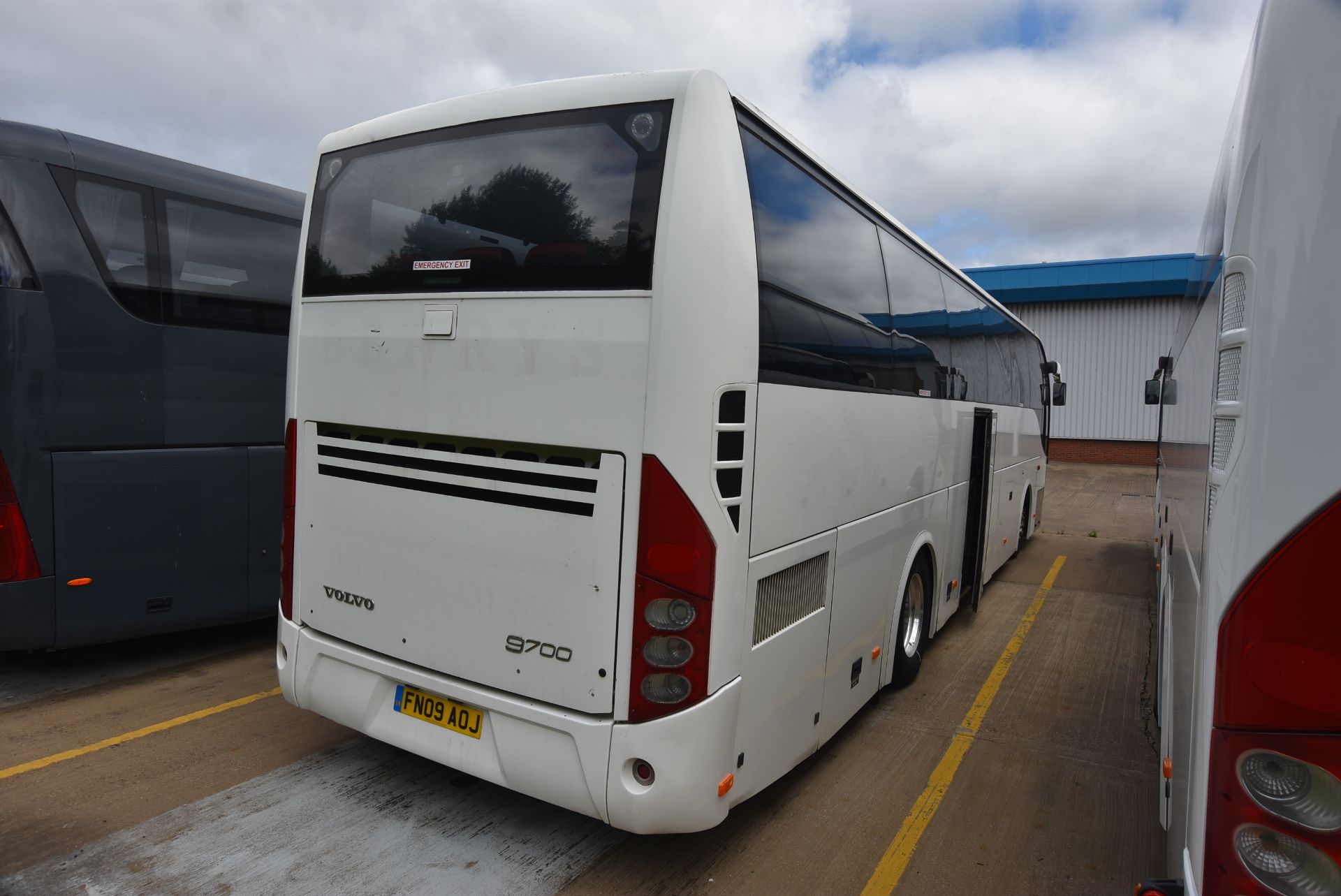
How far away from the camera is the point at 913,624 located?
5867 millimetres

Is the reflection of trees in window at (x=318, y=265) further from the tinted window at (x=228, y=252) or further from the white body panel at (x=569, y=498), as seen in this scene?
the tinted window at (x=228, y=252)

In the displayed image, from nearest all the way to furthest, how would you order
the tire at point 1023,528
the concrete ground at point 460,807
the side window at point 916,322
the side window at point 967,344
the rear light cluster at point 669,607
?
1. the rear light cluster at point 669,607
2. the concrete ground at point 460,807
3. the side window at point 916,322
4. the side window at point 967,344
5. the tire at point 1023,528

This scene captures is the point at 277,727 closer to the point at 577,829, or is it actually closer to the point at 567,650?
the point at 577,829

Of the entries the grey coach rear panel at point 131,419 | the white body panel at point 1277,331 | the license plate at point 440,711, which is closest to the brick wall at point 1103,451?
the grey coach rear panel at point 131,419

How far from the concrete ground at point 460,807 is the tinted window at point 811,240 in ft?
8.07

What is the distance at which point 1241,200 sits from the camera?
2.01 m

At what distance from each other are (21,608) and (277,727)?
168 centimetres

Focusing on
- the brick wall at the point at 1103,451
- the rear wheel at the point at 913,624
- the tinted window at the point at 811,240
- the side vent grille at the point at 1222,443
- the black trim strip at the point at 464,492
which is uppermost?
the tinted window at the point at 811,240

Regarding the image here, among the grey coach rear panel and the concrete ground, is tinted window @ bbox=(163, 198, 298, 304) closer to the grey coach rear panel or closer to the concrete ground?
the grey coach rear panel

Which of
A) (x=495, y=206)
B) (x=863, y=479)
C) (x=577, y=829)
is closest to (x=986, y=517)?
(x=863, y=479)

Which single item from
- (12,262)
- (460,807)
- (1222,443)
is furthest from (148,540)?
(1222,443)

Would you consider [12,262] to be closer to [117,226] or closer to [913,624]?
[117,226]

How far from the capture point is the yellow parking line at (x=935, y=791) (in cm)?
342

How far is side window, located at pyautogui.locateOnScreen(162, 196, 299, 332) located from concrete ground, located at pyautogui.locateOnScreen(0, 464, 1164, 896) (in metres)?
2.43
